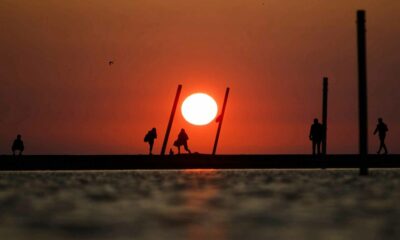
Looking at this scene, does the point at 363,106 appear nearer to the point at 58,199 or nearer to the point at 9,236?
the point at 58,199

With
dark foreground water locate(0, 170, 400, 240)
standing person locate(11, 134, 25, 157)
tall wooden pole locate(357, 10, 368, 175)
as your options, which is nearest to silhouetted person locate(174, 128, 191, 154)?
standing person locate(11, 134, 25, 157)

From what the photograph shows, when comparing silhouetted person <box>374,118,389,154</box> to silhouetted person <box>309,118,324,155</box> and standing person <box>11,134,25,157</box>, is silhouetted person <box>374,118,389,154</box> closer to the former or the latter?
silhouetted person <box>309,118,324,155</box>

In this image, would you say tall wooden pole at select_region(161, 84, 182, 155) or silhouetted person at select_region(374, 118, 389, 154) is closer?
silhouetted person at select_region(374, 118, 389, 154)

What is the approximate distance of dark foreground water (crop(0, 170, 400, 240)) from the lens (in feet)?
36.1

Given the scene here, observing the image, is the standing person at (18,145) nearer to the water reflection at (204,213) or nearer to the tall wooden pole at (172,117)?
the tall wooden pole at (172,117)

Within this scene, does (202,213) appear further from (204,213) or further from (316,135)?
(316,135)

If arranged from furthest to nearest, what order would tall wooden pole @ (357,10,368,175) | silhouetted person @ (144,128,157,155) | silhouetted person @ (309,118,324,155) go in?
silhouetted person @ (144,128,157,155), silhouetted person @ (309,118,324,155), tall wooden pole @ (357,10,368,175)

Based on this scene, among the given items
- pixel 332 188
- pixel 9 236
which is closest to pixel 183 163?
pixel 332 188

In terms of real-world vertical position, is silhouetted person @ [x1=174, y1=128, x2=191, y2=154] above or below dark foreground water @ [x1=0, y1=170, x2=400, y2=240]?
above

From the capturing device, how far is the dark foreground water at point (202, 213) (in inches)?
434

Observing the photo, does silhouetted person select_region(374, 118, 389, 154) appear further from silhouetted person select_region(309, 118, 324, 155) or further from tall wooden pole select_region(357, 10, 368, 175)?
tall wooden pole select_region(357, 10, 368, 175)

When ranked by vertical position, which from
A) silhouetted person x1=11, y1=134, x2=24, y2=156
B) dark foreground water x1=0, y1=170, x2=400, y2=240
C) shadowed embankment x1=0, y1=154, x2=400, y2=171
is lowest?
dark foreground water x1=0, y1=170, x2=400, y2=240

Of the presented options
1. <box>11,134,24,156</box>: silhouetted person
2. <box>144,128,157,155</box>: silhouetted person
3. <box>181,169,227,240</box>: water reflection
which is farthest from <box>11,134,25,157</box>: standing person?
<box>181,169,227,240</box>: water reflection

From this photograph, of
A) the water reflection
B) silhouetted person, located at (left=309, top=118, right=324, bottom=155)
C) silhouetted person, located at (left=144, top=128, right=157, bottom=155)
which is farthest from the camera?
silhouetted person, located at (left=144, top=128, right=157, bottom=155)
